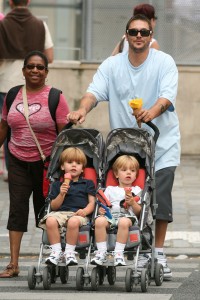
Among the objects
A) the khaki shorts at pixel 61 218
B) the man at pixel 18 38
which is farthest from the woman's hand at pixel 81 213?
the man at pixel 18 38

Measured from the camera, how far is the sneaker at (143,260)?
31.0 ft

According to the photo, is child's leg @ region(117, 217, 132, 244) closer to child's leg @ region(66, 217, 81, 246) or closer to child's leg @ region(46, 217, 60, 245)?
child's leg @ region(66, 217, 81, 246)

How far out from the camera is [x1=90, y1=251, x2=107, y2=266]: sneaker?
29.0ft

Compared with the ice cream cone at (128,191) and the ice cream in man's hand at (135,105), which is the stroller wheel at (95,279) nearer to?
the ice cream cone at (128,191)

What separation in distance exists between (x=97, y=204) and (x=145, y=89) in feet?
3.39

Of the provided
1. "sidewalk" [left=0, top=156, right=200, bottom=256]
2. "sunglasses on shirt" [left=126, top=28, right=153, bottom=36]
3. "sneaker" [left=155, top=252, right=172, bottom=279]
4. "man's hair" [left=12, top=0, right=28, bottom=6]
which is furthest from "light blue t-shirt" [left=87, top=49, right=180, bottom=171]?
"man's hair" [left=12, top=0, right=28, bottom=6]

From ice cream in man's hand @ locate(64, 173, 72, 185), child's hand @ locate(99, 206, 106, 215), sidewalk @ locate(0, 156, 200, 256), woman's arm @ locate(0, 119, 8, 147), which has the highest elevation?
woman's arm @ locate(0, 119, 8, 147)

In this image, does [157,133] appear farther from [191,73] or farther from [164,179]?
[191,73]

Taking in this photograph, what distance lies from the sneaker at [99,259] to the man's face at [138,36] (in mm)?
1621

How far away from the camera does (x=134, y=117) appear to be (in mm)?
9664

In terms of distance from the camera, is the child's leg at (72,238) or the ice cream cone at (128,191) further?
the ice cream cone at (128,191)

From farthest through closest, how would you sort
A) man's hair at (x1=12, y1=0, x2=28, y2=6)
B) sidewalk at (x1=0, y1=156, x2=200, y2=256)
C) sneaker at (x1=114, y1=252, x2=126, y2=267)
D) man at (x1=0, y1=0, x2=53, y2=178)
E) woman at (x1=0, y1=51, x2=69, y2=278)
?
man at (x1=0, y1=0, x2=53, y2=178) → man's hair at (x1=12, y1=0, x2=28, y2=6) → sidewalk at (x1=0, y1=156, x2=200, y2=256) → woman at (x1=0, y1=51, x2=69, y2=278) → sneaker at (x1=114, y1=252, x2=126, y2=267)

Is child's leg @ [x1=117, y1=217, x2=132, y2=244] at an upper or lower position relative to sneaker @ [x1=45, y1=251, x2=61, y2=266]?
upper

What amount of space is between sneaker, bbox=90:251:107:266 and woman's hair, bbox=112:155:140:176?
0.71m
